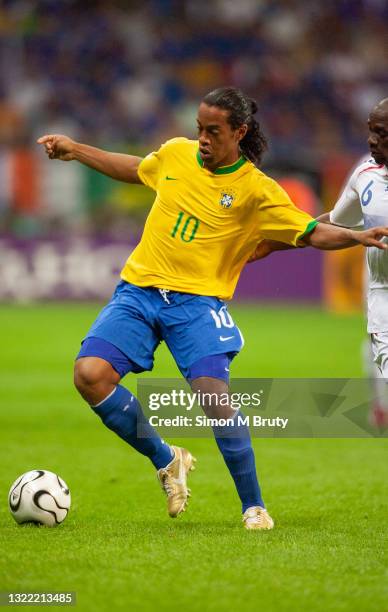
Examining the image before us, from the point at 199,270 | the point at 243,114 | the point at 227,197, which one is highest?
the point at 243,114

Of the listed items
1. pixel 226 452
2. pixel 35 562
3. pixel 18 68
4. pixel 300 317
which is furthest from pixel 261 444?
pixel 18 68

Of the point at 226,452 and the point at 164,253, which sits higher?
the point at 164,253

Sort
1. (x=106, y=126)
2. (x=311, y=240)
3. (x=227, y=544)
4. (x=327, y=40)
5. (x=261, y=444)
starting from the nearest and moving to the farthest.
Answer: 1. (x=227, y=544)
2. (x=311, y=240)
3. (x=261, y=444)
4. (x=106, y=126)
5. (x=327, y=40)

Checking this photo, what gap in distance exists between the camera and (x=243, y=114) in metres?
5.45

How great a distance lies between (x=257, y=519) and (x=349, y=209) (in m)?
1.69

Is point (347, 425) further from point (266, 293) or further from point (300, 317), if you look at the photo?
point (266, 293)

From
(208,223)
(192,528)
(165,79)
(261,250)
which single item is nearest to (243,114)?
(208,223)

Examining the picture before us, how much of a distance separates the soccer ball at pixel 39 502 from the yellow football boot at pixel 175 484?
528mm

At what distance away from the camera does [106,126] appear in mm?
24234

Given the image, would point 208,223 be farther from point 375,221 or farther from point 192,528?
point 192,528

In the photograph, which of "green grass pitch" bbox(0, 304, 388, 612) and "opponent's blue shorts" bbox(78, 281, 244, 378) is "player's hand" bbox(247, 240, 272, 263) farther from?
"green grass pitch" bbox(0, 304, 388, 612)

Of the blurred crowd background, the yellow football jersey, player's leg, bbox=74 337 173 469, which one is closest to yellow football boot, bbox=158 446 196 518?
player's leg, bbox=74 337 173 469

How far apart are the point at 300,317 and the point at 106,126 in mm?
7757

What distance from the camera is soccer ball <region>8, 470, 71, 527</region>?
17.6ft
